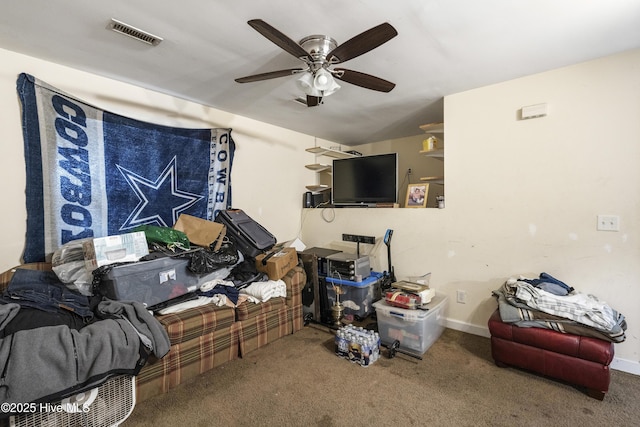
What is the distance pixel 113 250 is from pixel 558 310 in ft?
9.89

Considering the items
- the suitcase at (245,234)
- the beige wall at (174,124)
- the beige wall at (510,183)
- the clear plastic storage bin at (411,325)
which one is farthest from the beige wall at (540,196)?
the beige wall at (174,124)

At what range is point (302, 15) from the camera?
1.64 metres

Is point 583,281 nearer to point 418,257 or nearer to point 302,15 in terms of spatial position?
point 418,257

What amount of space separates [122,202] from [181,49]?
52.7 inches

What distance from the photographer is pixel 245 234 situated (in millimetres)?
2814

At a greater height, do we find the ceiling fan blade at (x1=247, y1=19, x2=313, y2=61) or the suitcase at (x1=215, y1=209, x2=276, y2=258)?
the ceiling fan blade at (x1=247, y1=19, x2=313, y2=61)

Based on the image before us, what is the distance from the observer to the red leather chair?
1.80 m

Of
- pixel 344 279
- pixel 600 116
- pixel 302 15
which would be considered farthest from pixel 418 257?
pixel 302 15

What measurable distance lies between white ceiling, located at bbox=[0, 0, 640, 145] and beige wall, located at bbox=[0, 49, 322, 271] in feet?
0.37

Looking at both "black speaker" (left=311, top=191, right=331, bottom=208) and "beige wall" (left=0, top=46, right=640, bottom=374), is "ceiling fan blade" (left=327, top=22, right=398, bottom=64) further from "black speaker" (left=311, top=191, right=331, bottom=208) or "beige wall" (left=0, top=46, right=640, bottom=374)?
"black speaker" (left=311, top=191, right=331, bottom=208)

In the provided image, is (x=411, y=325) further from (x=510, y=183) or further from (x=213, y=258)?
(x=213, y=258)

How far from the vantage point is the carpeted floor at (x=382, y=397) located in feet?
5.45

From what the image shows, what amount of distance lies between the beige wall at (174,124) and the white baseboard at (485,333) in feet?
7.24

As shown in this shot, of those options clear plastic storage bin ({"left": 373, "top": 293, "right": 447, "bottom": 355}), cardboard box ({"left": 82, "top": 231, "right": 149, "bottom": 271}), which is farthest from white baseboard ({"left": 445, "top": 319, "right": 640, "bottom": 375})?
cardboard box ({"left": 82, "top": 231, "right": 149, "bottom": 271})
